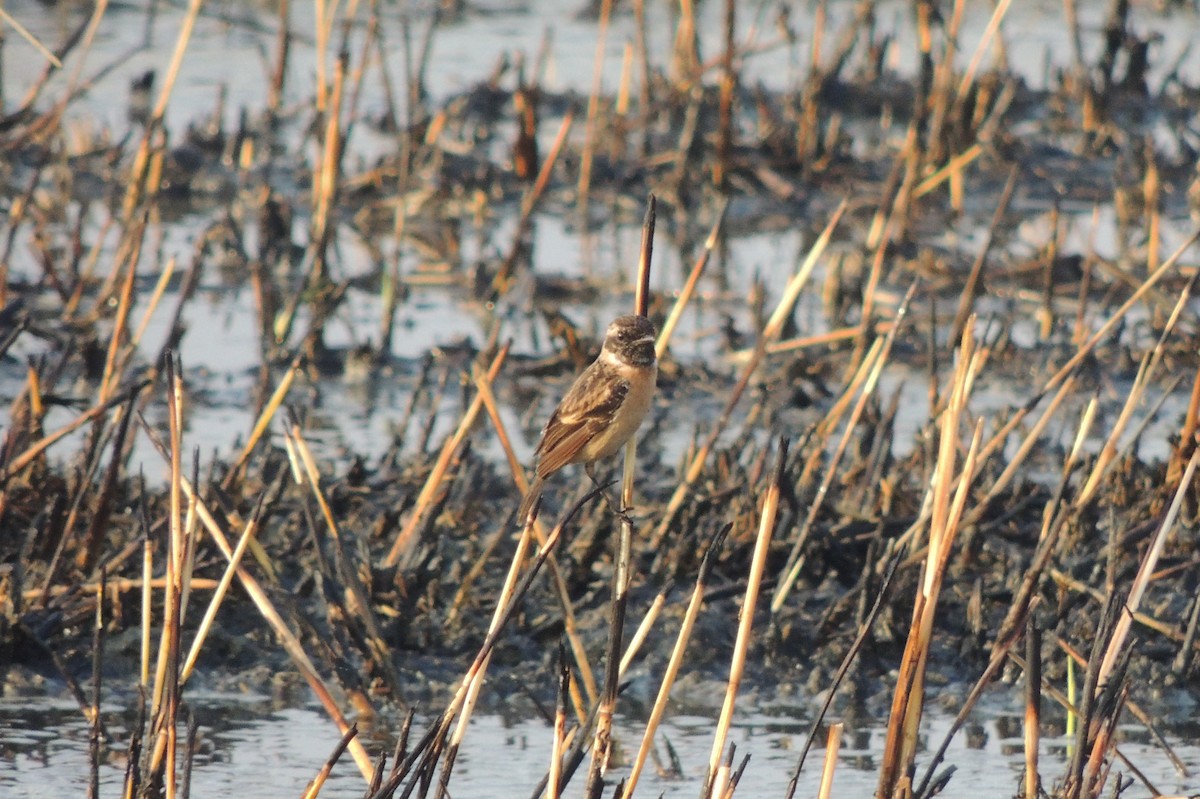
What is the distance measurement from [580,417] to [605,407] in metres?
0.08

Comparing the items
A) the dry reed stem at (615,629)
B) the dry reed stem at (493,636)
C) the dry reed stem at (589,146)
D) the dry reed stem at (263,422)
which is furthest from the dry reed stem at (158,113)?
the dry reed stem at (493,636)

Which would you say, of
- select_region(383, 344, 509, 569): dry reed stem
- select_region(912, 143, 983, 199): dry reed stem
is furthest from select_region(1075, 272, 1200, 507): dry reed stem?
select_region(912, 143, 983, 199): dry reed stem

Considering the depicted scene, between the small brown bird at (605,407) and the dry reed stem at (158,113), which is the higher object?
the dry reed stem at (158,113)

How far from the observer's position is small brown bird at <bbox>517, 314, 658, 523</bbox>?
4.77 metres

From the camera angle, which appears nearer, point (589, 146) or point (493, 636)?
point (493, 636)

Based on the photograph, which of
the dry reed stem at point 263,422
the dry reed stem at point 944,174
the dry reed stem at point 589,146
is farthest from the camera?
the dry reed stem at point 589,146

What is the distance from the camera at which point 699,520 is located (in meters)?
6.18

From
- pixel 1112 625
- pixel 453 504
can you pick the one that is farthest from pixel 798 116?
pixel 1112 625

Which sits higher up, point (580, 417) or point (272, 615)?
point (580, 417)

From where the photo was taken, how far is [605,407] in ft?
15.9

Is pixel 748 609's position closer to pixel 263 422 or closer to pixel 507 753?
pixel 507 753

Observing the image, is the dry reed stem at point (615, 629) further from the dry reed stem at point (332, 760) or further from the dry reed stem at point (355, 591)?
the dry reed stem at point (355, 591)

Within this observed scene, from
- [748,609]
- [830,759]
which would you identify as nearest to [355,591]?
[748,609]

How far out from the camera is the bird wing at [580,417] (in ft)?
15.9
